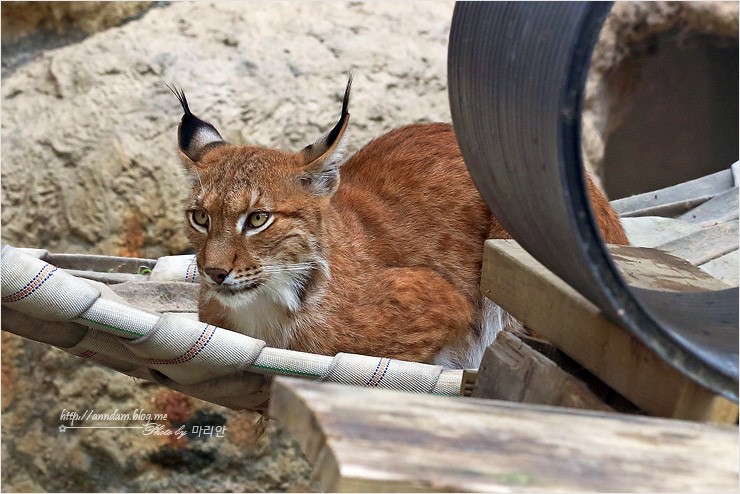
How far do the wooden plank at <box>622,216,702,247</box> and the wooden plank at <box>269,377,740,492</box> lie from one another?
89.0 inches

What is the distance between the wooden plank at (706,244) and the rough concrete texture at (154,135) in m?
1.96

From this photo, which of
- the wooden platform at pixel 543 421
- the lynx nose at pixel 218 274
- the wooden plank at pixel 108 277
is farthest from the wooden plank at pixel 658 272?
the wooden plank at pixel 108 277

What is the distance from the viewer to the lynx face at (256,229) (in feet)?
9.64

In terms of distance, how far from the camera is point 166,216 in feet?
15.8

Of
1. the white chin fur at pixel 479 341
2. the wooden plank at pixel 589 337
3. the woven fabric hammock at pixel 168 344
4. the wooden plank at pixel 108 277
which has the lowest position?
the wooden plank at pixel 108 277

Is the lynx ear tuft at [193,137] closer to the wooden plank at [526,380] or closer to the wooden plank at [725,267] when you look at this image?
the wooden plank at [526,380]

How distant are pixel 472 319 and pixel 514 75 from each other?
171cm

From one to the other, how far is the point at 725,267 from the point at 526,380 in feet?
5.69

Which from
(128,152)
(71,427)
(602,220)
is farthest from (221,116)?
(602,220)

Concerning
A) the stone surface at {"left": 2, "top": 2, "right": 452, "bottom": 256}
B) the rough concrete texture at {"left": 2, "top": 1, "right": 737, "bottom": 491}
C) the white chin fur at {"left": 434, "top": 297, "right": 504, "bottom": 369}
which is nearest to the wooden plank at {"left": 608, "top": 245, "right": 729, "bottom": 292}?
the white chin fur at {"left": 434, "top": 297, "right": 504, "bottom": 369}

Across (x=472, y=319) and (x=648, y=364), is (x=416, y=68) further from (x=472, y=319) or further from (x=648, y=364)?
(x=648, y=364)

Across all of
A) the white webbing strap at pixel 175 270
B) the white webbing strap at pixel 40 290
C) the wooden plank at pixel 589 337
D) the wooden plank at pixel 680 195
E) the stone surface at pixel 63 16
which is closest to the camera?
the wooden plank at pixel 589 337

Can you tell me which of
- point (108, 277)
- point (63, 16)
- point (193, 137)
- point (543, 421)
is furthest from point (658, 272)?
point (63, 16)

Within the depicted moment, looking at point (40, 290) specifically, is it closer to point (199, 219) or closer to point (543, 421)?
point (199, 219)
